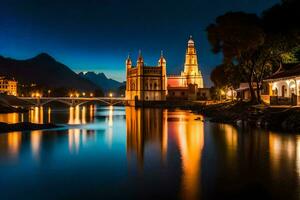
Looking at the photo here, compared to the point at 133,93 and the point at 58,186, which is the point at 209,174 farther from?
the point at 133,93

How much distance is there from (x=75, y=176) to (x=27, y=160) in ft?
23.1

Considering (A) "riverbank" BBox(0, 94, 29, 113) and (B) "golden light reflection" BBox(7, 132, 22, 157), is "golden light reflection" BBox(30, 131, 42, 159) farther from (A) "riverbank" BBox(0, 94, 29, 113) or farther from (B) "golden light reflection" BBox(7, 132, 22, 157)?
(A) "riverbank" BBox(0, 94, 29, 113)

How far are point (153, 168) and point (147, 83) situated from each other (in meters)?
159

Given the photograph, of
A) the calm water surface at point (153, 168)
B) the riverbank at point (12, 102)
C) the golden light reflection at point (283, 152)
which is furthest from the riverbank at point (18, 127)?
the riverbank at point (12, 102)

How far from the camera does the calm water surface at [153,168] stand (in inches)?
802

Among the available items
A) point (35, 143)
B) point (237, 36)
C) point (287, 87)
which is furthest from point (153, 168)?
point (287, 87)

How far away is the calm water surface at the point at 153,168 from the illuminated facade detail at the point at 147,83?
142 metres

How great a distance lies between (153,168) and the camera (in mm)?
26359

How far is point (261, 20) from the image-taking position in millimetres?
63844

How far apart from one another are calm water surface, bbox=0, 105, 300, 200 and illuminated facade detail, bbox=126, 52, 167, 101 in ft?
465

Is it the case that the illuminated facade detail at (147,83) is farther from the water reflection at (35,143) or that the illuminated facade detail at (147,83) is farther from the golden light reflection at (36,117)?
the water reflection at (35,143)

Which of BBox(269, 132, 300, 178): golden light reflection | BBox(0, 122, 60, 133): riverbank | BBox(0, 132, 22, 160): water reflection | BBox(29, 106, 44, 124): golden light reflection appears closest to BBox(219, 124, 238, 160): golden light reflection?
BBox(269, 132, 300, 178): golden light reflection

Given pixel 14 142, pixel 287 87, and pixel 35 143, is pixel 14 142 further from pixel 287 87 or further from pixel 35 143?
pixel 287 87

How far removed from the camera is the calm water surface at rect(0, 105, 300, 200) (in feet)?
66.8
